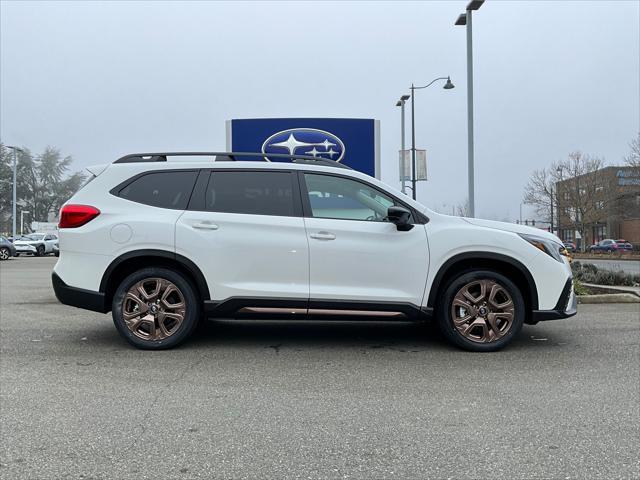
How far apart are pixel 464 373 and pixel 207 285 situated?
2.52 m

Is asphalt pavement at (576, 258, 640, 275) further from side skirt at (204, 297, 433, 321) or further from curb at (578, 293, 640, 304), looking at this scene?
side skirt at (204, 297, 433, 321)

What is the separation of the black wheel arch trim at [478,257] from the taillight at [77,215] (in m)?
3.41

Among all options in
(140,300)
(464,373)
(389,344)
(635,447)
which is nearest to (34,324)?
(140,300)

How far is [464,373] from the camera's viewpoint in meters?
4.41

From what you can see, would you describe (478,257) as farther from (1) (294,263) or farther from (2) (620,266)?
(2) (620,266)

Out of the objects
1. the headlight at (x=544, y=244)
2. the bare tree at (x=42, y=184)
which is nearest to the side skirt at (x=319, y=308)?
the headlight at (x=544, y=244)

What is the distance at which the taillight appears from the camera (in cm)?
507

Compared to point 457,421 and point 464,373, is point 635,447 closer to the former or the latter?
point 457,421

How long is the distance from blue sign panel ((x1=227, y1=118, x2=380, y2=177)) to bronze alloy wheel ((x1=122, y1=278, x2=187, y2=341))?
5.98 m

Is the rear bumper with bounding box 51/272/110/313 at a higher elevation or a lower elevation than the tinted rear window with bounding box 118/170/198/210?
lower

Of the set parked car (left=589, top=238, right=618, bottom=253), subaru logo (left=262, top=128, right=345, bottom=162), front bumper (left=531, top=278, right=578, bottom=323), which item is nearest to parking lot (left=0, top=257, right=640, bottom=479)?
front bumper (left=531, top=278, right=578, bottom=323)

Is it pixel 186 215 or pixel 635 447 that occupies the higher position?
pixel 186 215

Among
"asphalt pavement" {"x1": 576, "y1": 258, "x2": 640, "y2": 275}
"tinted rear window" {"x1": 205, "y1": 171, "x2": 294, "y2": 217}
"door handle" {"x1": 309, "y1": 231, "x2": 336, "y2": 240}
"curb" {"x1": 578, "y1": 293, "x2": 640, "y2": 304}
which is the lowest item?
"asphalt pavement" {"x1": 576, "y1": 258, "x2": 640, "y2": 275}

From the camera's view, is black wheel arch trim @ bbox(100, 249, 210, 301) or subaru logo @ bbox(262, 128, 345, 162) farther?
subaru logo @ bbox(262, 128, 345, 162)
